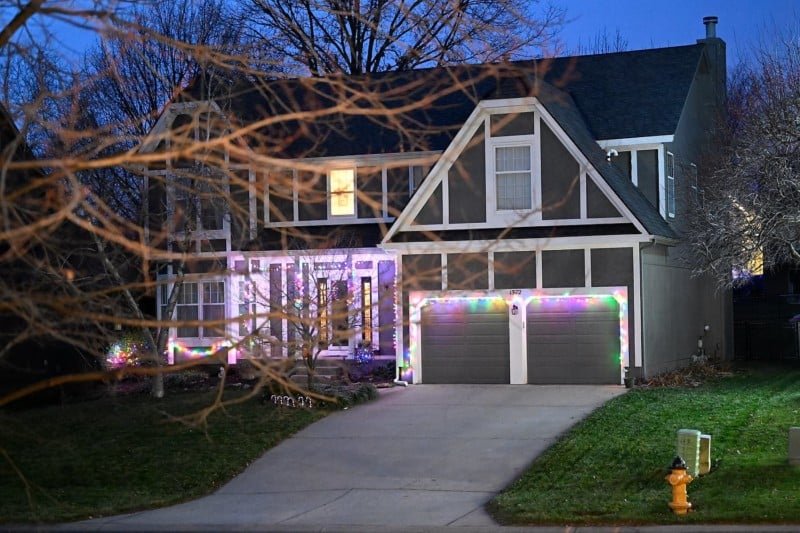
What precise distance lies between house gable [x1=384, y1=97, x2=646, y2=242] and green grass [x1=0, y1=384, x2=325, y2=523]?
5.92 meters

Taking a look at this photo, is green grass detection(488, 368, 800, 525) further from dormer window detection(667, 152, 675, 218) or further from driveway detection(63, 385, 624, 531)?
dormer window detection(667, 152, 675, 218)

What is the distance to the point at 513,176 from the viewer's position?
73.5ft

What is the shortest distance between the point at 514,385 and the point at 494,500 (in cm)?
977

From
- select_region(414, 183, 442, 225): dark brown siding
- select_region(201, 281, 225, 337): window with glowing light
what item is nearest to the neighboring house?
select_region(414, 183, 442, 225): dark brown siding

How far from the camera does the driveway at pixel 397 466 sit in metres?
12.1

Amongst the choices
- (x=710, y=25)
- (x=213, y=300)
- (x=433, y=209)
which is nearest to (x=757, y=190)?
(x=433, y=209)

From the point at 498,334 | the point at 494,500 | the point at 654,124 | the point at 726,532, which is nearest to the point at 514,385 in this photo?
the point at 498,334

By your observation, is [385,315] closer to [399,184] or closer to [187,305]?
[399,184]

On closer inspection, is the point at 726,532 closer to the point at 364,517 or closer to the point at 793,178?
the point at 364,517

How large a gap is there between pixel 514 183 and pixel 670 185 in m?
5.39

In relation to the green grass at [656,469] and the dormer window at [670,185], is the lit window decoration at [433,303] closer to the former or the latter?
the green grass at [656,469]

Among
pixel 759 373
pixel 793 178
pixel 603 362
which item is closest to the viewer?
pixel 793 178

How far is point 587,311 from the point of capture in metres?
22.2

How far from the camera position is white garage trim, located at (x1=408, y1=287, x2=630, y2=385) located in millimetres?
21969
